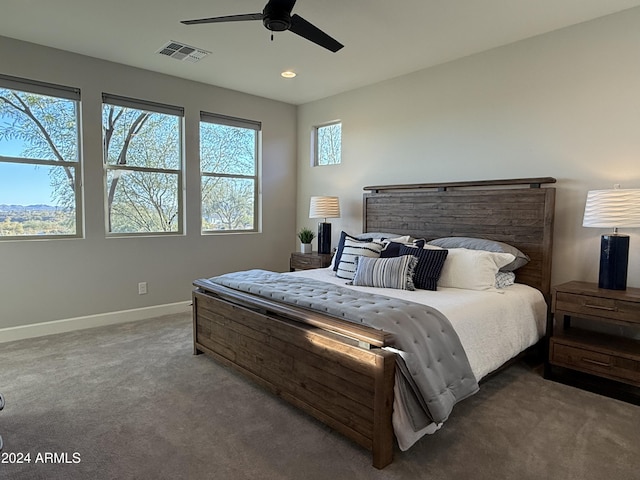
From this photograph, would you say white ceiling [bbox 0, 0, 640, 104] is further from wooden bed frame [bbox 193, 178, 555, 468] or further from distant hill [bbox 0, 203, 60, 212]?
distant hill [bbox 0, 203, 60, 212]

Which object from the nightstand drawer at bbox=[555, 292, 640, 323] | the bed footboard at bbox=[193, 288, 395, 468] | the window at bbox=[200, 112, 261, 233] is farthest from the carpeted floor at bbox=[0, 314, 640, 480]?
the window at bbox=[200, 112, 261, 233]

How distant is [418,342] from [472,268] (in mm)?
1272

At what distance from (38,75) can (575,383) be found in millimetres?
5243

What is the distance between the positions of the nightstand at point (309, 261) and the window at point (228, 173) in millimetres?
875

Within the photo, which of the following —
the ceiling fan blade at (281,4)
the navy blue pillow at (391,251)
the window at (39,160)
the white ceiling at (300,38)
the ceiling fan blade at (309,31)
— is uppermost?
the white ceiling at (300,38)

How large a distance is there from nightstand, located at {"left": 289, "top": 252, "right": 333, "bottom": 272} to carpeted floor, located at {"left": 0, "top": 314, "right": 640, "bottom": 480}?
6.27ft

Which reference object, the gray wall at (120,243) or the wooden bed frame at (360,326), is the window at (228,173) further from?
the wooden bed frame at (360,326)

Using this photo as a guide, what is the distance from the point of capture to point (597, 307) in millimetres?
2713

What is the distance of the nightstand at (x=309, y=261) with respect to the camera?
15.3 ft

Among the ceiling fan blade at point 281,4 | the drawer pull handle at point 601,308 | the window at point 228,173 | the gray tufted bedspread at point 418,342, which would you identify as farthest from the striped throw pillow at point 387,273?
the window at point 228,173

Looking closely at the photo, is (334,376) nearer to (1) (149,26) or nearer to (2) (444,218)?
(2) (444,218)

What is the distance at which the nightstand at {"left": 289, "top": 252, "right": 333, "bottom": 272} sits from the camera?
4.67 meters

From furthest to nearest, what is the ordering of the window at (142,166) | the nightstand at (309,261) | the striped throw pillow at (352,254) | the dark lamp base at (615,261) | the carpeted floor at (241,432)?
the nightstand at (309,261) < the window at (142,166) < the striped throw pillow at (352,254) < the dark lamp base at (615,261) < the carpeted floor at (241,432)

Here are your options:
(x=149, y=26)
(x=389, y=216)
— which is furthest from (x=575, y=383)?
(x=149, y=26)
